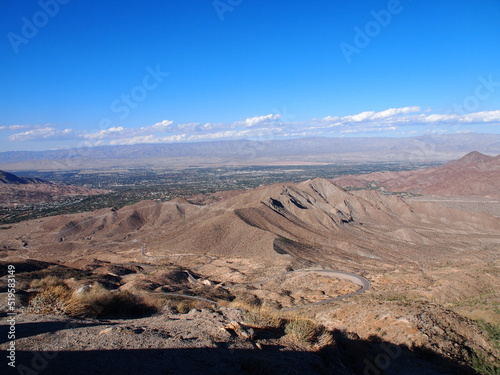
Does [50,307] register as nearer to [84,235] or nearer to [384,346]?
[384,346]

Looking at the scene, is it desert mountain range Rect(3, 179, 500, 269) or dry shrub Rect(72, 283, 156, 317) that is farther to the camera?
desert mountain range Rect(3, 179, 500, 269)

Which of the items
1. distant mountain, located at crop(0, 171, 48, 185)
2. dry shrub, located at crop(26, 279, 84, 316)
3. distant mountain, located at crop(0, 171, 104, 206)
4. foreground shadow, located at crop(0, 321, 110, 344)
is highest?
distant mountain, located at crop(0, 171, 48, 185)

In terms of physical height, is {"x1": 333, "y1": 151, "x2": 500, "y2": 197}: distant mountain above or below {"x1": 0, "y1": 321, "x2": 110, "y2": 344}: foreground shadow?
below

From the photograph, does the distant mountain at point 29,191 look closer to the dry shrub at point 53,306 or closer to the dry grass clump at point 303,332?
the dry shrub at point 53,306

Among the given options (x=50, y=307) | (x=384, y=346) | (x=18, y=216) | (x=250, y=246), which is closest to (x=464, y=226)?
(x=250, y=246)

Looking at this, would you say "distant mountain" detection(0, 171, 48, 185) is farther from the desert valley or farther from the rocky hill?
→ the rocky hill

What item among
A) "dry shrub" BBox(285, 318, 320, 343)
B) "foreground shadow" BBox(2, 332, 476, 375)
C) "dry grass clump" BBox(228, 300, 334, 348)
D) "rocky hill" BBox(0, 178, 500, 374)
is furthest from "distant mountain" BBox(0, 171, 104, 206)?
"dry shrub" BBox(285, 318, 320, 343)

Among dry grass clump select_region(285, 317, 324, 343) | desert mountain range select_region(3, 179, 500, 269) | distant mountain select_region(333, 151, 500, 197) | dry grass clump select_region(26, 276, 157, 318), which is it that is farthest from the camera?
distant mountain select_region(333, 151, 500, 197)
